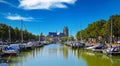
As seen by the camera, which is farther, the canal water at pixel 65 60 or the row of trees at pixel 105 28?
the row of trees at pixel 105 28

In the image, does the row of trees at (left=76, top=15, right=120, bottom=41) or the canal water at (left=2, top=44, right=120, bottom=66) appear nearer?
the canal water at (left=2, top=44, right=120, bottom=66)

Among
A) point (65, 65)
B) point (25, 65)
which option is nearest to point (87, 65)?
point (65, 65)

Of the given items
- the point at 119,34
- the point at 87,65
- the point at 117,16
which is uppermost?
the point at 117,16

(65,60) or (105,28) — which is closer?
(65,60)

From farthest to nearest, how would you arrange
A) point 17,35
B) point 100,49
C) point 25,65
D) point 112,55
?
point 17,35 < point 100,49 < point 112,55 < point 25,65

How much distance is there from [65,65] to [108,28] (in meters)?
51.2

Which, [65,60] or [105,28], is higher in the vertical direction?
[105,28]

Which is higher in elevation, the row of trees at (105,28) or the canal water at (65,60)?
the row of trees at (105,28)

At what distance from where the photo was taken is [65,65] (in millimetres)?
43375

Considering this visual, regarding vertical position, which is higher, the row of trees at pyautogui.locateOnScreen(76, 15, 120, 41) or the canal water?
the row of trees at pyautogui.locateOnScreen(76, 15, 120, 41)

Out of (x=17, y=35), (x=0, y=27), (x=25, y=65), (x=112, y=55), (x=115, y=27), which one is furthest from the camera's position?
(x=17, y=35)

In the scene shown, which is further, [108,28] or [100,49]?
[108,28]

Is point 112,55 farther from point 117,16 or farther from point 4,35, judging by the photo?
point 4,35

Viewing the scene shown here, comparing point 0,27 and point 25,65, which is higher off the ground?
point 0,27
